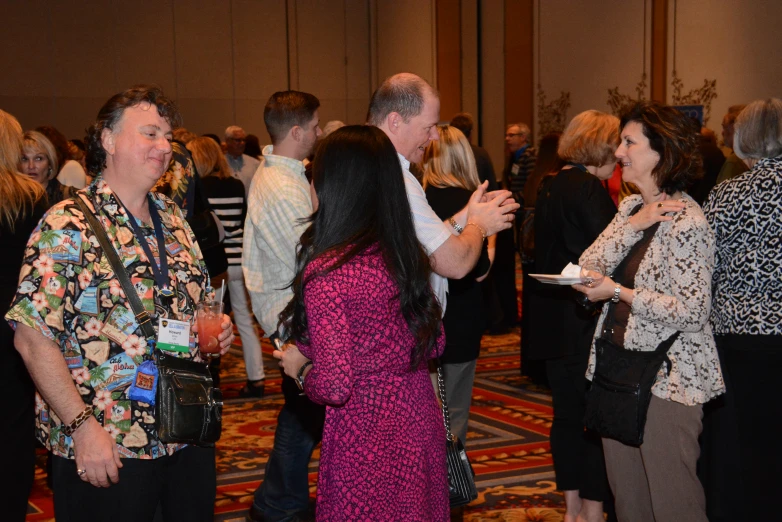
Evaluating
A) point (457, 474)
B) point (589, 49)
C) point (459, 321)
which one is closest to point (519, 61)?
point (589, 49)

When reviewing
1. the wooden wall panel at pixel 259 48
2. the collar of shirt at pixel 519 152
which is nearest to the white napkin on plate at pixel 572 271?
the collar of shirt at pixel 519 152

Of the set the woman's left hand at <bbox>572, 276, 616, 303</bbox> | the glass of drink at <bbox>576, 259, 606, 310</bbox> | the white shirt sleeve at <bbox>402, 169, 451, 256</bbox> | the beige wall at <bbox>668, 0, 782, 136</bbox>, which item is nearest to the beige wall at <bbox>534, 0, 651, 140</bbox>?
the beige wall at <bbox>668, 0, 782, 136</bbox>

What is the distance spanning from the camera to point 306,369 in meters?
2.31

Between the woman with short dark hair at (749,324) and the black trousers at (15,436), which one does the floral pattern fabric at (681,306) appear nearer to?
the woman with short dark hair at (749,324)

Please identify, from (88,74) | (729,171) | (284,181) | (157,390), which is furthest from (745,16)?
(88,74)

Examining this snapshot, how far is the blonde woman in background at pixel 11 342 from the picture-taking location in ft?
9.79

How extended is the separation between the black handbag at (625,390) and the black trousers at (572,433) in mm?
652

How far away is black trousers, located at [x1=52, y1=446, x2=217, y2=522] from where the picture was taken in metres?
2.09

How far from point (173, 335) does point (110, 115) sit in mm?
621

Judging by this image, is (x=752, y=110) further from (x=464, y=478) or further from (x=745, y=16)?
(x=745, y=16)

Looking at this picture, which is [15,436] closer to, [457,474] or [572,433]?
[457,474]

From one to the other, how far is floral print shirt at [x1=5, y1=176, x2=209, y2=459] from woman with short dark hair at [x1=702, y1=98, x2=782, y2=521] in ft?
6.53

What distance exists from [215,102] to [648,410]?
12.9m

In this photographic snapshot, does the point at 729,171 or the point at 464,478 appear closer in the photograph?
the point at 464,478
